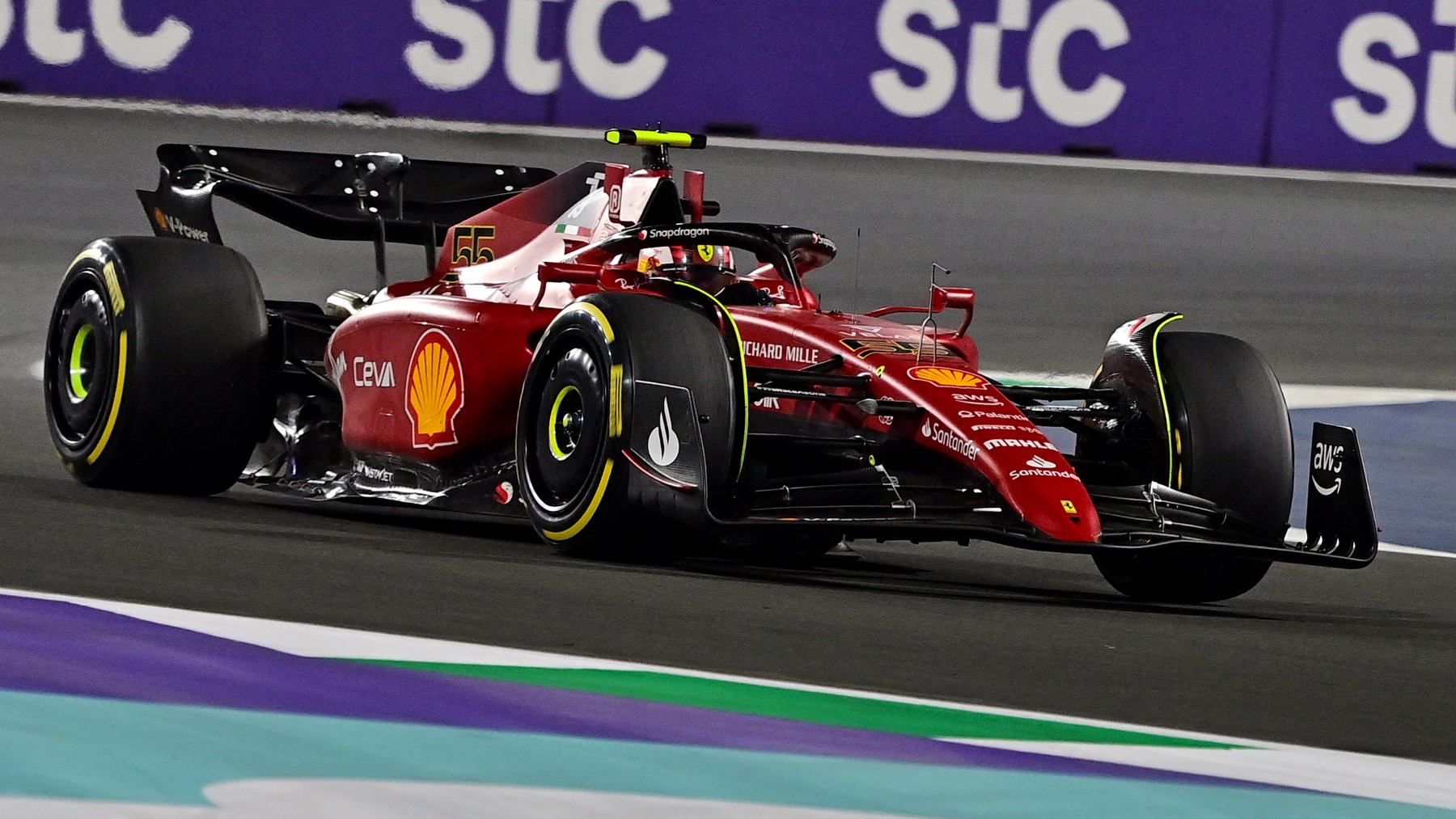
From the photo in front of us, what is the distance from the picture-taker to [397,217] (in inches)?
372

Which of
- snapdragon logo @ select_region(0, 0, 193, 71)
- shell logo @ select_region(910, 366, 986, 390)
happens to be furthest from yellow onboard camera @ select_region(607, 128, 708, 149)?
snapdragon logo @ select_region(0, 0, 193, 71)

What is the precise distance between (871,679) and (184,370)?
3.72m

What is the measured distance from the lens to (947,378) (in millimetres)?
6516

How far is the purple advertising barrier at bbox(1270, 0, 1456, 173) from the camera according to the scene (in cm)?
1376

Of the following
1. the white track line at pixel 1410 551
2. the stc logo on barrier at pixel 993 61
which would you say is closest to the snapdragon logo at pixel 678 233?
the white track line at pixel 1410 551

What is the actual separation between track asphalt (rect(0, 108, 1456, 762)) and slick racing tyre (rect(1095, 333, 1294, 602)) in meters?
0.14

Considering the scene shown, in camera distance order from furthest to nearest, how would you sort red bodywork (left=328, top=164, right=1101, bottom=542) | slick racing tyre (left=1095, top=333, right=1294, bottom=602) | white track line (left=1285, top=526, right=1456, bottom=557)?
white track line (left=1285, top=526, right=1456, bottom=557)
slick racing tyre (left=1095, top=333, right=1294, bottom=602)
red bodywork (left=328, top=164, right=1101, bottom=542)

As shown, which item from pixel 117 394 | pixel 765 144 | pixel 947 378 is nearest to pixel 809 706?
pixel 947 378

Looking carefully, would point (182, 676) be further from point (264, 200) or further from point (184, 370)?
point (264, 200)

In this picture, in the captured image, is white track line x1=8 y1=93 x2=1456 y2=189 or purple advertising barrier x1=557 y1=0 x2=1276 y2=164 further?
purple advertising barrier x1=557 y1=0 x2=1276 y2=164

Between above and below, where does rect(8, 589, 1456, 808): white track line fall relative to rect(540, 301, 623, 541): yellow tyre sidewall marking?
below

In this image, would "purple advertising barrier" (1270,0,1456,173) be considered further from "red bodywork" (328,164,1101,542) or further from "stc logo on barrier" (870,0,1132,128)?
"red bodywork" (328,164,1101,542)

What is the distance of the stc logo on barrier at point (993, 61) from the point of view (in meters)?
13.7

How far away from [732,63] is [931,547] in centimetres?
579
